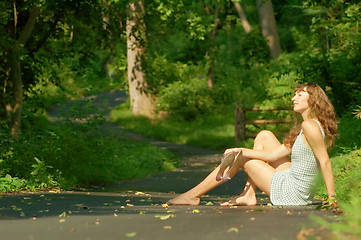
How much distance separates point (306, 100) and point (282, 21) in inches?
1757

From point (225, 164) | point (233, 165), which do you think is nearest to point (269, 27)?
point (233, 165)

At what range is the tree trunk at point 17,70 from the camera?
16.8 meters

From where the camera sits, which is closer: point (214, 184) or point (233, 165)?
point (233, 165)

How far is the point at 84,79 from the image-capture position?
17.6 m

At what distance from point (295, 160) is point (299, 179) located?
0.22 metres

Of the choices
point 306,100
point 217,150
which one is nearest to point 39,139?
point 306,100

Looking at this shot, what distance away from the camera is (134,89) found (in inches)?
1362

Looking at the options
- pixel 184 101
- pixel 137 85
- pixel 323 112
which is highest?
pixel 137 85

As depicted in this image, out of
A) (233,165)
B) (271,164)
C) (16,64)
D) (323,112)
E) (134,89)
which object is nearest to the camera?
(323,112)

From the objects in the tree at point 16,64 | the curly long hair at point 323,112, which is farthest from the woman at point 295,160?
the tree at point 16,64

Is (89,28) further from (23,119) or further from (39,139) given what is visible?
(39,139)

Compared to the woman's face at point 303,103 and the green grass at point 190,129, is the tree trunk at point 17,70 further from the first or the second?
the green grass at point 190,129

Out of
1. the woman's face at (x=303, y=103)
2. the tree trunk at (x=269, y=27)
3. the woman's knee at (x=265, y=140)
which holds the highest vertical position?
the tree trunk at (x=269, y=27)

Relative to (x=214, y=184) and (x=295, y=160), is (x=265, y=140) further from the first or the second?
(x=214, y=184)
